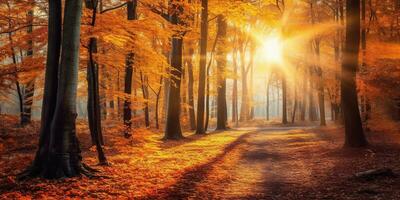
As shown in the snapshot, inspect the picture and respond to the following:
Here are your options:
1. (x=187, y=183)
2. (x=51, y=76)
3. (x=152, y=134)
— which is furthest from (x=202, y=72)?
(x=187, y=183)

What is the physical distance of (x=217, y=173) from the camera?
11.5 meters

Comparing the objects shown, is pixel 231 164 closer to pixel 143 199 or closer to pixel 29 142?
pixel 143 199

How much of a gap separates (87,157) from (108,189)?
543cm

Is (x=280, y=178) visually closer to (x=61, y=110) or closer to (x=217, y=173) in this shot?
(x=217, y=173)

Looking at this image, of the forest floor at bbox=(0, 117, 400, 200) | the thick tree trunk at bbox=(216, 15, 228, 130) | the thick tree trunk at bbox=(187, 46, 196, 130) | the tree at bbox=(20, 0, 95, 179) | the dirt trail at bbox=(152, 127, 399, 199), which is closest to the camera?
the forest floor at bbox=(0, 117, 400, 200)

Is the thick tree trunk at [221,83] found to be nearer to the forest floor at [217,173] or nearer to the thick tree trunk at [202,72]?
the thick tree trunk at [202,72]

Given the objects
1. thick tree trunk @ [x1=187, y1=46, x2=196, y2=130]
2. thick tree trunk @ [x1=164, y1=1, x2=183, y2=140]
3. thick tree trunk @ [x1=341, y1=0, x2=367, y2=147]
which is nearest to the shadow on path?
thick tree trunk @ [x1=341, y1=0, x2=367, y2=147]

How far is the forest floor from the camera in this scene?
8484mm

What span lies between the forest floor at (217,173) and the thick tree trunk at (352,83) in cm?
71

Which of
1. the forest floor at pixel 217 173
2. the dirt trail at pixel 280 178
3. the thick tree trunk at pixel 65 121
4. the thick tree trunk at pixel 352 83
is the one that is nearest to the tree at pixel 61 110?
the thick tree trunk at pixel 65 121

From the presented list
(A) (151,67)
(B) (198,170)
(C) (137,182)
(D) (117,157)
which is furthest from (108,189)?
(A) (151,67)

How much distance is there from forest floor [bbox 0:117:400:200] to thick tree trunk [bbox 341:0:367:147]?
2.34ft

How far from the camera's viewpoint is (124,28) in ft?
43.6

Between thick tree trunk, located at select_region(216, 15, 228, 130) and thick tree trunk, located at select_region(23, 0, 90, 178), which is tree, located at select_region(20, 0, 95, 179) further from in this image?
thick tree trunk, located at select_region(216, 15, 228, 130)
